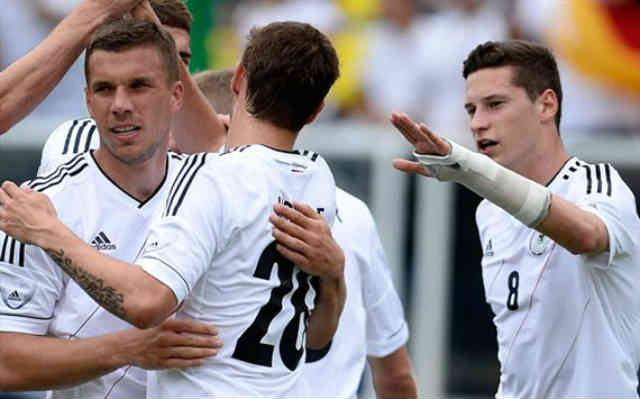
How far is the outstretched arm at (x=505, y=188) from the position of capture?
181 inches

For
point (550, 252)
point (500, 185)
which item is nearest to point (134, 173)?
point (500, 185)

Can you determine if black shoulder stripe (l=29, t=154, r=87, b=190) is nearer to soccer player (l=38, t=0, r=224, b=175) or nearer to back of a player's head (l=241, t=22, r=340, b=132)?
soccer player (l=38, t=0, r=224, b=175)

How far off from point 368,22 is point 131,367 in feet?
22.2

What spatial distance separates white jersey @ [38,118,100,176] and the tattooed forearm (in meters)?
1.08

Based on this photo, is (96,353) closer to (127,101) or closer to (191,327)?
(191,327)

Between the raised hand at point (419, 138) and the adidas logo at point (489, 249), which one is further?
the adidas logo at point (489, 249)

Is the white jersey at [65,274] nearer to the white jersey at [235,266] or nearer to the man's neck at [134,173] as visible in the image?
the man's neck at [134,173]

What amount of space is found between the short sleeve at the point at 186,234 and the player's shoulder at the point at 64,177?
22.5 inches

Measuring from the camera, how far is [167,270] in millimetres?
3908

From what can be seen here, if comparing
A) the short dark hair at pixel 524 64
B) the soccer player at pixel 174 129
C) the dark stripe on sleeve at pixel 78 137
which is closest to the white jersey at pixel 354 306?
the soccer player at pixel 174 129

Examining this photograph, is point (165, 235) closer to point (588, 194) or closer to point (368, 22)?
point (588, 194)

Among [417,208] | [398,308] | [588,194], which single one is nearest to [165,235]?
[588,194]

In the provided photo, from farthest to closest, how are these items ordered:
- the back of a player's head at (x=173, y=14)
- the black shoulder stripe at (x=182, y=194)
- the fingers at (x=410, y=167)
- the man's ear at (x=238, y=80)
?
the back of a player's head at (x=173, y=14), the fingers at (x=410, y=167), the man's ear at (x=238, y=80), the black shoulder stripe at (x=182, y=194)

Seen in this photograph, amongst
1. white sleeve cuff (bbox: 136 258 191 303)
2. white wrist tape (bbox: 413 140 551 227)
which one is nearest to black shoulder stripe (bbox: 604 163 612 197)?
white wrist tape (bbox: 413 140 551 227)
